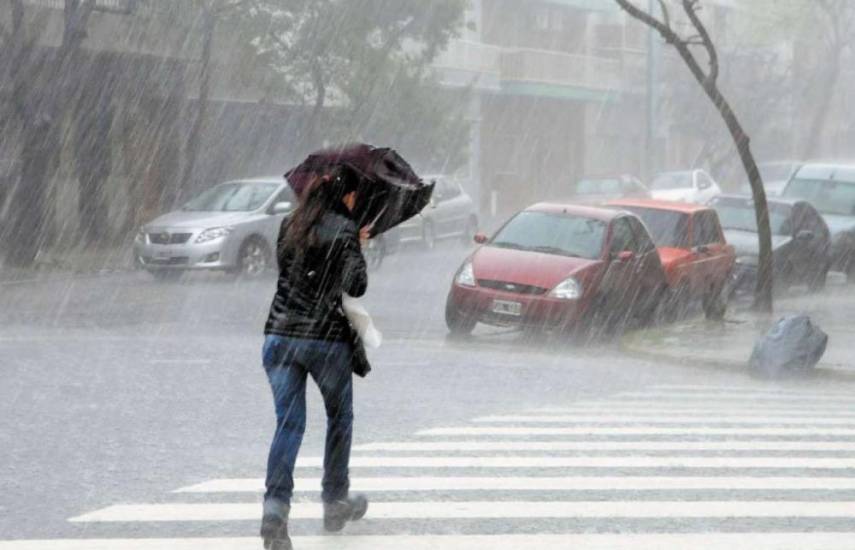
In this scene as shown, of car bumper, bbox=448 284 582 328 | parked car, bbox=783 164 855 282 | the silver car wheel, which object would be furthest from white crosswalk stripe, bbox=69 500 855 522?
parked car, bbox=783 164 855 282

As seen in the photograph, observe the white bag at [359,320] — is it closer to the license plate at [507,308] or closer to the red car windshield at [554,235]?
the license plate at [507,308]

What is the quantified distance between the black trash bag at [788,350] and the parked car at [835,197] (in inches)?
523

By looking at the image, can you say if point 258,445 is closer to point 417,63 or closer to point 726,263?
point 726,263

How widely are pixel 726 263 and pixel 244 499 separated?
14.3 meters

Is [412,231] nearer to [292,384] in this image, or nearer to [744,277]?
[744,277]

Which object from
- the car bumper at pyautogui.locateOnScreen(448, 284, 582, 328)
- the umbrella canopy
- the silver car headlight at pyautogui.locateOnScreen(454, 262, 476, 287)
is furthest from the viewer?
the silver car headlight at pyautogui.locateOnScreen(454, 262, 476, 287)

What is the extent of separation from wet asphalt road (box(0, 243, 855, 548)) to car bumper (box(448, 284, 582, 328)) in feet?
1.01

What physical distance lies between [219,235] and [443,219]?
1091cm

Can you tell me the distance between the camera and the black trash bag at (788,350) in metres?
15.0

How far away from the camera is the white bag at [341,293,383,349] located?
7113mm

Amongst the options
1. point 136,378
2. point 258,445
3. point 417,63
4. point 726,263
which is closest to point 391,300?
point 726,263

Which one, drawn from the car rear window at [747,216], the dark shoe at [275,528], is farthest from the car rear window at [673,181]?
the dark shoe at [275,528]

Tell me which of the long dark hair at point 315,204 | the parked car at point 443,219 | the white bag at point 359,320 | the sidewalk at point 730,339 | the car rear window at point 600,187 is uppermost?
the long dark hair at point 315,204

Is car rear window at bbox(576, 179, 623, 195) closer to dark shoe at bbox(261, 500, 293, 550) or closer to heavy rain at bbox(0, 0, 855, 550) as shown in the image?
heavy rain at bbox(0, 0, 855, 550)
